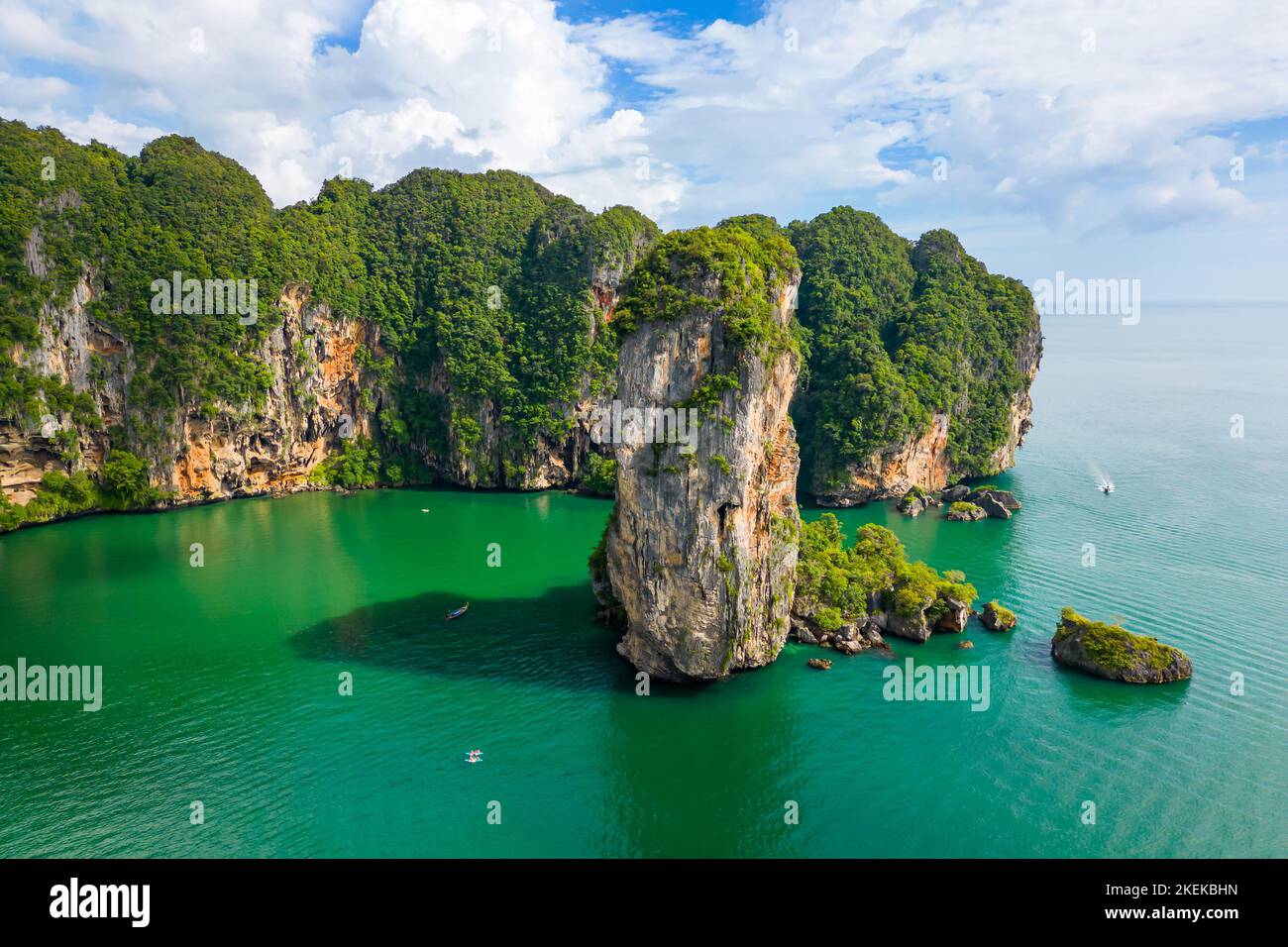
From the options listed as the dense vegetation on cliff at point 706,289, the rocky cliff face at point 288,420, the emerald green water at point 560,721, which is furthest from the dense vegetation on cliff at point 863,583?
the rocky cliff face at point 288,420

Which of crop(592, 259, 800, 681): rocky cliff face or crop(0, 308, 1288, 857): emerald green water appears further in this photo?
crop(592, 259, 800, 681): rocky cliff face

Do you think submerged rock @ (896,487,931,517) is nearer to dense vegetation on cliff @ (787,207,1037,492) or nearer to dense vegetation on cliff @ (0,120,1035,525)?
dense vegetation on cliff @ (787,207,1037,492)

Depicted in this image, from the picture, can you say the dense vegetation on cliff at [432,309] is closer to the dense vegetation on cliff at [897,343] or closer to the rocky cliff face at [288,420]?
the dense vegetation on cliff at [897,343]

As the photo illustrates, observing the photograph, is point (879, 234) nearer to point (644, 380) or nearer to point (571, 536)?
point (571, 536)

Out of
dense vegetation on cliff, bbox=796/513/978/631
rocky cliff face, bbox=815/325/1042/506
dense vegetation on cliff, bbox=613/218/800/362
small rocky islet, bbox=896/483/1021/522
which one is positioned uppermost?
dense vegetation on cliff, bbox=613/218/800/362

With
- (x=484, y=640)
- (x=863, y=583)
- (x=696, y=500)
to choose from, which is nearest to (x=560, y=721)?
(x=484, y=640)

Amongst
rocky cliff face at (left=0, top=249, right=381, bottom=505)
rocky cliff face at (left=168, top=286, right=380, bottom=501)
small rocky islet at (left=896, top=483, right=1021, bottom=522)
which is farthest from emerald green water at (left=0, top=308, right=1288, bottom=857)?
rocky cliff face at (left=168, top=286, right=380, bottom=501)
